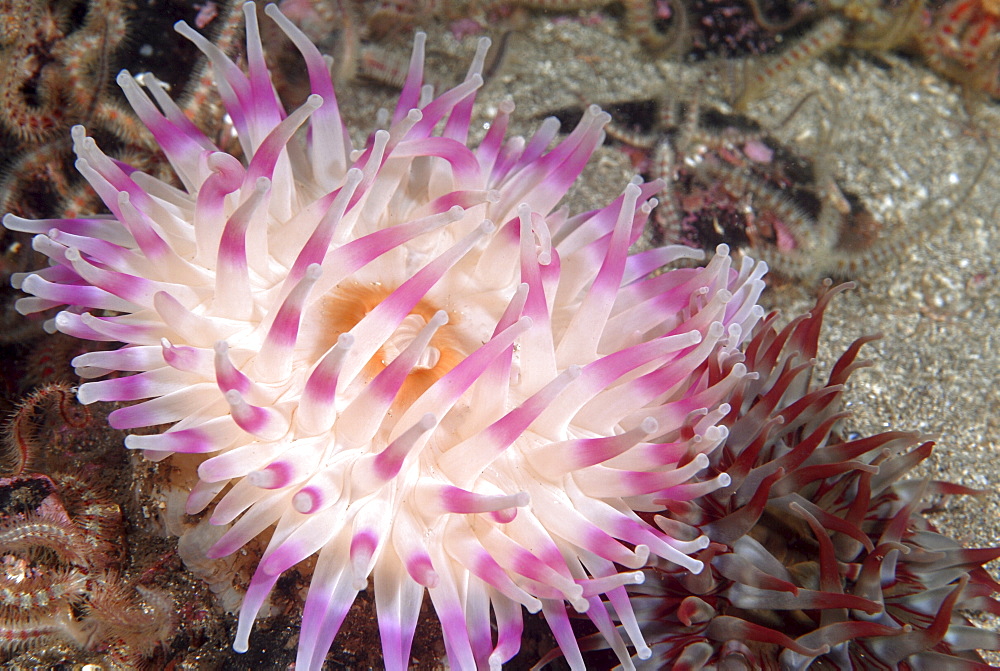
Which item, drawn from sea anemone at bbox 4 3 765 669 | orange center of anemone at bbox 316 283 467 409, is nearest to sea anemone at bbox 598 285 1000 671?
sea anemone at bbox 4 3 765 669

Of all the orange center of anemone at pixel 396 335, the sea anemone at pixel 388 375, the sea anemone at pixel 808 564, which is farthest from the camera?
the orange center of anemone at pixel 396 335

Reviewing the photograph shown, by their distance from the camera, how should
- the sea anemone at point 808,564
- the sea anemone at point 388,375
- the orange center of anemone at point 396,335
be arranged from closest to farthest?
the sea anemone at point 388,375 → the sea anemone at point 808,564 → the orange center of anemone at point 396,335

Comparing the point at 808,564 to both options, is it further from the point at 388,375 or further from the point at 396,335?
the point at 396,335

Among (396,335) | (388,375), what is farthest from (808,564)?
(396,335)

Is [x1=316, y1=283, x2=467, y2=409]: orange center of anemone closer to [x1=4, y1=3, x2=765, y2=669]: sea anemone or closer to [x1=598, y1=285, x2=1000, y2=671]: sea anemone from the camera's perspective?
[x1=4, y1=3, x2=765, y2=669]: sea anemone

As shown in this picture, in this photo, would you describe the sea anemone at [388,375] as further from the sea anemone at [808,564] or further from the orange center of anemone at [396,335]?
the sea anemone at [808,564]

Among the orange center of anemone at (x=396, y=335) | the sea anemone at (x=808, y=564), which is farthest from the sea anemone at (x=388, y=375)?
the sea anemone at (x=808, y=564)

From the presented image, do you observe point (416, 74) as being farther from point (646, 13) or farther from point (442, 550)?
point (646, 13)
